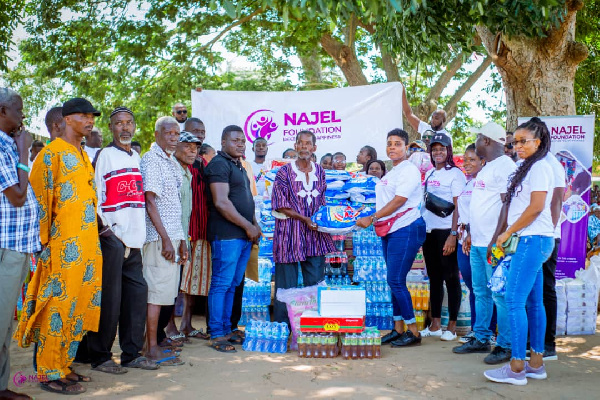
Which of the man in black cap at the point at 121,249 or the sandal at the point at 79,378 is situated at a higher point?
the man in black cap at the point at 121,249

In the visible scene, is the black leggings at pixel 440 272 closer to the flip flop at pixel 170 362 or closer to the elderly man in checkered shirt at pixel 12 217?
the flip flop at pixel 170 362

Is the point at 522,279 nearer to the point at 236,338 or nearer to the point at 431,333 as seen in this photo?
the point at 431,333

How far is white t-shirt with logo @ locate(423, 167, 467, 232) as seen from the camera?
6172 millimetres

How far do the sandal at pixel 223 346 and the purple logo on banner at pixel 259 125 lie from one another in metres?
4.93

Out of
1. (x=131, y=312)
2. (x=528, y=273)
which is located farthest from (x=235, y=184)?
(x=528, y=273)

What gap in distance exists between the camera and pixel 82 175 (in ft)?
14.2

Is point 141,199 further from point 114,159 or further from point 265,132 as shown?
point 265,132

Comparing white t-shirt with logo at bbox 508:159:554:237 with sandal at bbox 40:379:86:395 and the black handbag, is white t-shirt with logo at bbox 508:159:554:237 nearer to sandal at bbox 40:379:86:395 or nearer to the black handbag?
the black handbag

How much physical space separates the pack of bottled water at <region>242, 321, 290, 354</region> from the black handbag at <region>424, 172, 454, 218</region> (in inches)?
78.5

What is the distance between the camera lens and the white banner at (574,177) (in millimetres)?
6852

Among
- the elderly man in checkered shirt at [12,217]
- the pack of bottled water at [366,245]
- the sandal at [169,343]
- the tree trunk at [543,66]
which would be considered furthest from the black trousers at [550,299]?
the elderly man in checkered shirt at [12,217]

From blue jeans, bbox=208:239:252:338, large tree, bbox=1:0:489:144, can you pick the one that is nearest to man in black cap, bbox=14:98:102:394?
blue jeans, bbox=208:239:252:338

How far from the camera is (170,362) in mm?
5098

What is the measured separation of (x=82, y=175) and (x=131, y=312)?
128cm
